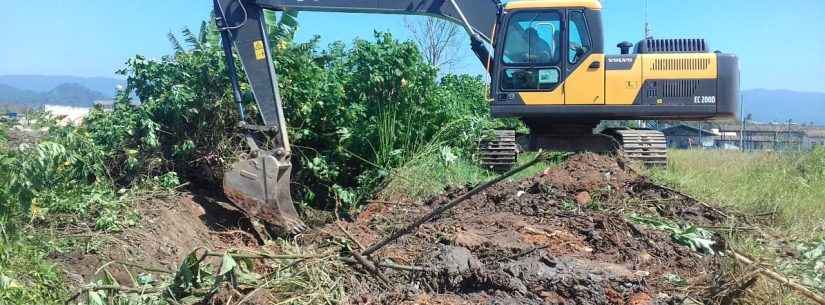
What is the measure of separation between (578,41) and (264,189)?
4.84 metres

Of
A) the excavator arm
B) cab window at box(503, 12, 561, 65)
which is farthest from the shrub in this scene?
cab window at box(503, 12, 561, 65)

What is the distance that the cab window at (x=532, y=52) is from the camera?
30.3 feet

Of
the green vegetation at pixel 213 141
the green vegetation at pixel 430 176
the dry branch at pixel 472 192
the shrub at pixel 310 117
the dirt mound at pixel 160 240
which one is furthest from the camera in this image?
the green vegetation at pixel 430 176

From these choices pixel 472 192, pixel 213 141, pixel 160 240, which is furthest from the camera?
pixel 213 141

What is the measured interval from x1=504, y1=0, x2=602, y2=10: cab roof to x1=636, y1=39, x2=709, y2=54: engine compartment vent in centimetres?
99

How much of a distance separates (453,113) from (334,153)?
6.00 feet

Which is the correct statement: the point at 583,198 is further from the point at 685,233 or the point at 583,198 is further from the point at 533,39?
the point at 533,39

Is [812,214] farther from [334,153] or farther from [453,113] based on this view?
[334,153]

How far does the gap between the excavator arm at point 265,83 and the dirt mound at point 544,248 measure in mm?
594

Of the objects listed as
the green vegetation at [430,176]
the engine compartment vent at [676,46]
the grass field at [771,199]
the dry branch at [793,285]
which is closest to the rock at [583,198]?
the grass field at [771,199]

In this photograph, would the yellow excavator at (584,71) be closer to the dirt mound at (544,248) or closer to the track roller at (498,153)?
the track roller at (498,153)

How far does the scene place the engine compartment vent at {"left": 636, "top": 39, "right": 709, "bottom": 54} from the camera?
9.61m

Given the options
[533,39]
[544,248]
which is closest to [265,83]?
[544,248]

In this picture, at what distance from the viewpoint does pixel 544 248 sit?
5078 millimetres
